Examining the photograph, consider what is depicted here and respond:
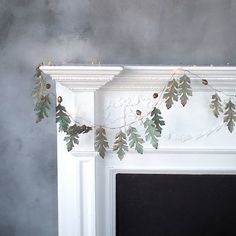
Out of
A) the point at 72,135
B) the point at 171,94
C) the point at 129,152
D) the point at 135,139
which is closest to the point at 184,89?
the point at 171,94

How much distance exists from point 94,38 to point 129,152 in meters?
0.63

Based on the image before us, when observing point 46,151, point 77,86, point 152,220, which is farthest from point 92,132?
point 152,220

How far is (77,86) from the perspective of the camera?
1716mm

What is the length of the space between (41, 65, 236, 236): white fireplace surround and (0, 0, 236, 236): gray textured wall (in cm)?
24

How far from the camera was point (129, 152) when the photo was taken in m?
1.83

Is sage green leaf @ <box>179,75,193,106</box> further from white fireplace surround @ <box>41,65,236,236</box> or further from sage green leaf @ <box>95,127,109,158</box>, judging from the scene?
sage green leaf @ <box>95,127,109,158</box>

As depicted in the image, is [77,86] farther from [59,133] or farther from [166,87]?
[166,87]

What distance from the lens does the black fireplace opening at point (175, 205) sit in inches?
74.1

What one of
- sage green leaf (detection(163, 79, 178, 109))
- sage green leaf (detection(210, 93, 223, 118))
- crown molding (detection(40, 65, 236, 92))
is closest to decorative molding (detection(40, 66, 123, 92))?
crown molding (detection(40, 65, 236, 92))

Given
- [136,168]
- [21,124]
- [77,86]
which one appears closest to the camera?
[77,86]

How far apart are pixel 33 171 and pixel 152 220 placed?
28.0 inches

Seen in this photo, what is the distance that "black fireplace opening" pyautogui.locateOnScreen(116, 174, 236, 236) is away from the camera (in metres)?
1.88

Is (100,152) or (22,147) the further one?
(22,147)

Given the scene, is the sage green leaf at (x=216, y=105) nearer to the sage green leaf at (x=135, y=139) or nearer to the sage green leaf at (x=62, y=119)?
the sage green leaf at (x=135, y=139)
